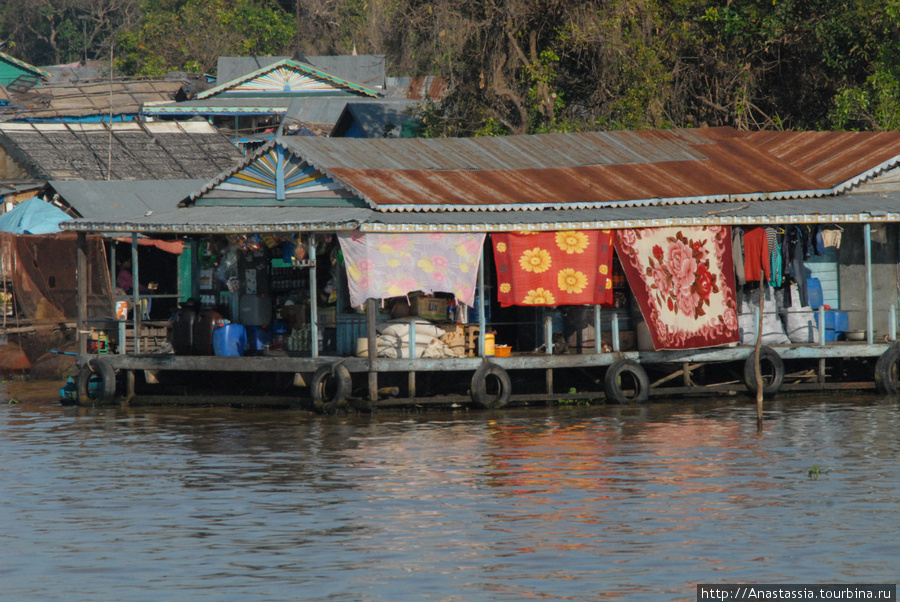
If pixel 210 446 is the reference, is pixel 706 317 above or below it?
above

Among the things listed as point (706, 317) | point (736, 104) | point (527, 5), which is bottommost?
point (706, 317)

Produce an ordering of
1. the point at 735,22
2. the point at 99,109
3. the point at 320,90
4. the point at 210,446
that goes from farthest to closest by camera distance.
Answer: the point at 320,90
the point at 99,109
the point at 735,22
the point at 210,446

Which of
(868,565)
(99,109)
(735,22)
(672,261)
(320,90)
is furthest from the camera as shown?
(320,90)

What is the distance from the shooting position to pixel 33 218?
25.9 meters

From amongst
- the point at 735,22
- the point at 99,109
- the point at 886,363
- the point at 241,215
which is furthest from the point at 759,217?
the point at 99,109

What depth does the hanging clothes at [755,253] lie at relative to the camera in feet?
61.8

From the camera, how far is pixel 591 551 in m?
9.62

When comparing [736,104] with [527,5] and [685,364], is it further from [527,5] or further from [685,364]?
[685,364]

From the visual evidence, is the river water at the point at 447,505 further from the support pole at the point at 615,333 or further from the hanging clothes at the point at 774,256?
the hanging clothes at the point at 774,256

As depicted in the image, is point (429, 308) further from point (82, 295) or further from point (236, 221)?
point (82, 295)

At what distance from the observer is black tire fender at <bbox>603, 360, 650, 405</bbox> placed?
60.0 ft

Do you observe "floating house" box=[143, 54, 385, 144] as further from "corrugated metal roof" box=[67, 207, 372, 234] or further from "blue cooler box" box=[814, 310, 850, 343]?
"blue cooler box" box=[814, 310, 850, 343]

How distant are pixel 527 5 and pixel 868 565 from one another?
20.0 m

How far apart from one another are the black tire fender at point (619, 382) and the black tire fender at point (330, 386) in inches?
143
